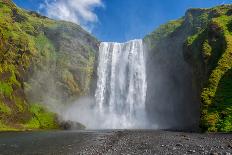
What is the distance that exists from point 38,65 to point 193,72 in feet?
186

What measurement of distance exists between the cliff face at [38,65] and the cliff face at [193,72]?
27.4 metres

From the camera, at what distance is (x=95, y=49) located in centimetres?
14800

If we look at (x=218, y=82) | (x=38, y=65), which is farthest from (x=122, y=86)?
(x=218, y=82)

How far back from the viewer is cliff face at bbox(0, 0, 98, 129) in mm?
102312

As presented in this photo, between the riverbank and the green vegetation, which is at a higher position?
the green vegetation

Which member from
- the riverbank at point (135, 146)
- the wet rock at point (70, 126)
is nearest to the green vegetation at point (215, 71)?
the riverbank at point (135, 146)

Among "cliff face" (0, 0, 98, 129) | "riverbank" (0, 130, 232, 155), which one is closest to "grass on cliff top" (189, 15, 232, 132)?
"riverbank" (0, 130, 232, 155)

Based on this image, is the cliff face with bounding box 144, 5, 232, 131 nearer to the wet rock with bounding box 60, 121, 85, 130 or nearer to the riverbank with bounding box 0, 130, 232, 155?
the riverbank with bounding box 0, 130, 232, 155

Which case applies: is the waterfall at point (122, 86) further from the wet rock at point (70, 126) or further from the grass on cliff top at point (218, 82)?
the grass on cliff top at point (218, 82)

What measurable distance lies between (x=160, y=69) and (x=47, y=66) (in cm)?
4079

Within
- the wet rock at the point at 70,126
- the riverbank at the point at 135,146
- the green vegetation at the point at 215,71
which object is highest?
the green vegetation at the point at 215,71

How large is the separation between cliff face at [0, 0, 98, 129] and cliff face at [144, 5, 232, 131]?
27377 millimetres

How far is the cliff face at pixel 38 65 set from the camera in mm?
102312

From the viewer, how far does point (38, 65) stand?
124 metres
